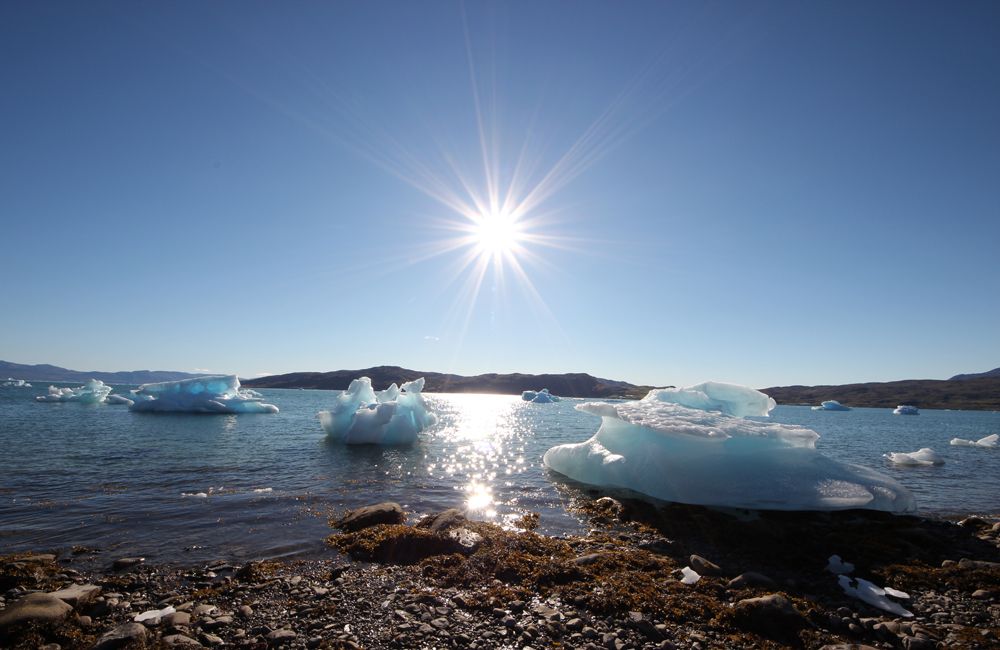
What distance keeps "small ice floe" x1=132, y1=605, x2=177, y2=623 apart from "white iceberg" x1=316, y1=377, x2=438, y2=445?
20024 mm

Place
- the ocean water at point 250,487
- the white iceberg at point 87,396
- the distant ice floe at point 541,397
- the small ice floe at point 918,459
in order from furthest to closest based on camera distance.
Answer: the distant ice floe at point 541,397, the white iceberg at point 87,396, the small ice floe at point 918,459, the ocean water at point 250,487

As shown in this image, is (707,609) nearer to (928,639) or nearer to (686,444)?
(928,639)

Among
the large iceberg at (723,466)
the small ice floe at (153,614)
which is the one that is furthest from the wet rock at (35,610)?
the large iceberg at (723,466)

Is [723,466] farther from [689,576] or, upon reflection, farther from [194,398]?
[194,398]

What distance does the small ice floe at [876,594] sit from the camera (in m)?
6.23

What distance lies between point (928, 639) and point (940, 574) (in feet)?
11.1

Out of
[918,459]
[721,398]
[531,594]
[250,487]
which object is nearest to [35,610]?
[531,594]

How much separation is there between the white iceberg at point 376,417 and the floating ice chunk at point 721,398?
14.9 metres

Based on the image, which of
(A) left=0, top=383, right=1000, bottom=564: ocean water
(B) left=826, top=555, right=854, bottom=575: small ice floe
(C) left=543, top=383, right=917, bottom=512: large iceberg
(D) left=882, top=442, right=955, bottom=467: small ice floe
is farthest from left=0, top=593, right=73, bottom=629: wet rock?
(D) left=882, top=442, right=955, bottom=467: small ice floe

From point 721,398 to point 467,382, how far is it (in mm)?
170082

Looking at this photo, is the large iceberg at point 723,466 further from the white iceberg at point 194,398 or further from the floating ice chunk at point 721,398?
the white iceberg at point 194,398

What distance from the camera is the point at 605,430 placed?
53.8 feet

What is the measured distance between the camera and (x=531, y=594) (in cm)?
654

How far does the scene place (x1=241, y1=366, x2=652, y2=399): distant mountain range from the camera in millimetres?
159625
